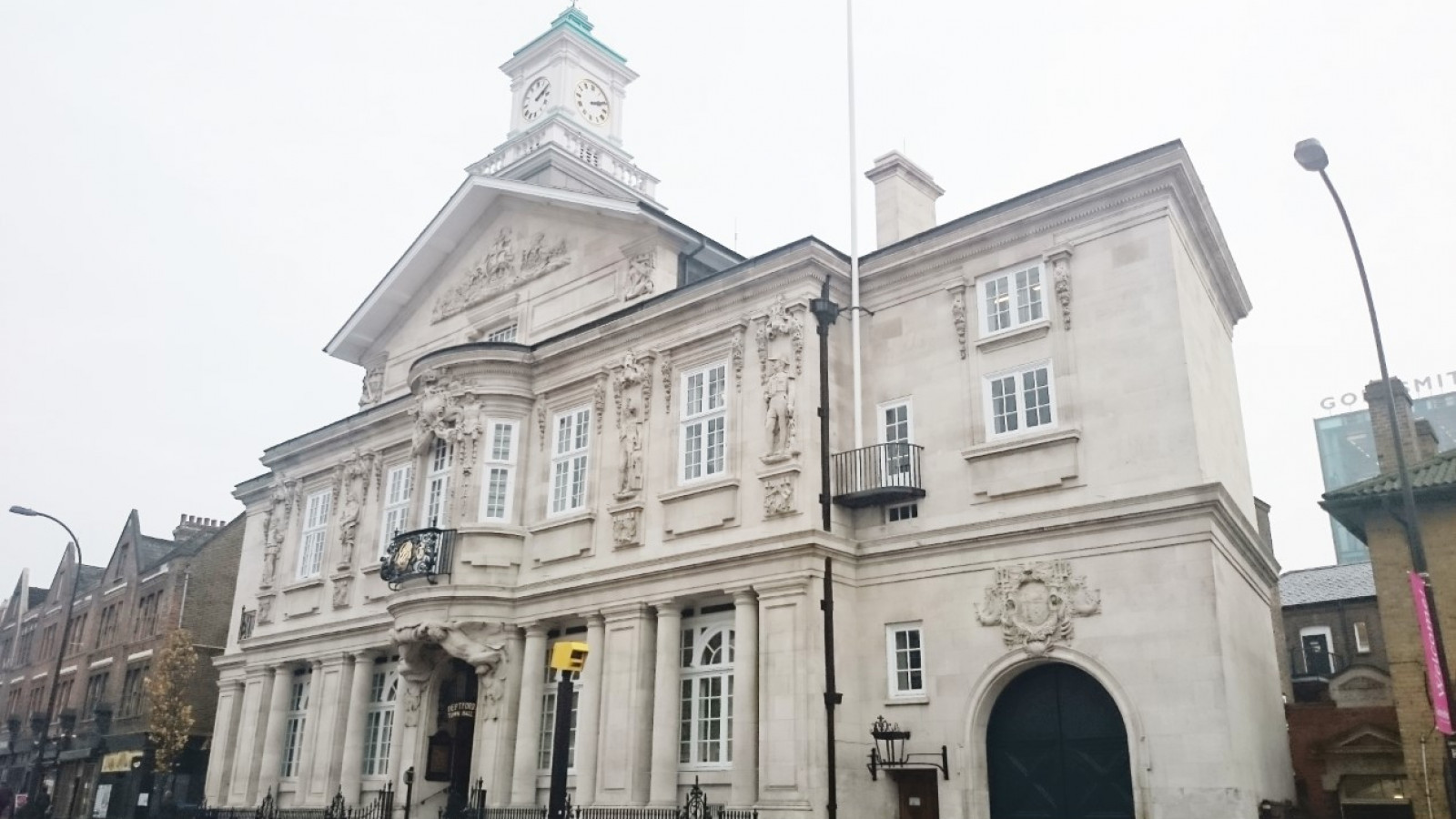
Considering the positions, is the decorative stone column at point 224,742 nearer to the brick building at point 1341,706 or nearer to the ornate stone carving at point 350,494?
the ornate stone carving at point 350,494

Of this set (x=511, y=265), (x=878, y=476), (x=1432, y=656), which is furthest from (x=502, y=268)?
(x=1432, y=656)

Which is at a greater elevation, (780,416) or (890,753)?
(780,416)

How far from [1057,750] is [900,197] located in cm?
1308

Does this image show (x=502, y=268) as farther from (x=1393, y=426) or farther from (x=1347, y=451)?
(x=1347, y=451)

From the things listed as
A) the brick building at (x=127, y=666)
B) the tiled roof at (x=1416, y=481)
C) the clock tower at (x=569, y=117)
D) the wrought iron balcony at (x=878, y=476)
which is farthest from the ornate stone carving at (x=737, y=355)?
the brick building at (x=127, y=666)

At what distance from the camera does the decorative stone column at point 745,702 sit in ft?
71.5

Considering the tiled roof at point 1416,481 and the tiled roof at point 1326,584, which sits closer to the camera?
the tiled roof at point 1416,481

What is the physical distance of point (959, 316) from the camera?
22812mm

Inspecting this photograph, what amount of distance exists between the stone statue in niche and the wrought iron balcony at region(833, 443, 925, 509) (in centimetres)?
115

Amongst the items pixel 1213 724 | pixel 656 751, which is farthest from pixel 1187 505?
pixel 656 751

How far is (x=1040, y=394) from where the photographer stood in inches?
845

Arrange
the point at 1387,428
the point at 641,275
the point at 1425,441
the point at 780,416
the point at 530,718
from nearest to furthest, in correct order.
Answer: the point at 780,416 → the point at 530,718 → the point at 1387,428 → the point at 1425,441 → the point at 641,275

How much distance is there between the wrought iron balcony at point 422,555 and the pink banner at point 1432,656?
20654mm

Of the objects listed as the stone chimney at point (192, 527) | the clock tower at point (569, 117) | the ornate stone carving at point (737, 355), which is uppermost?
the clock tower at point (569, 117)
